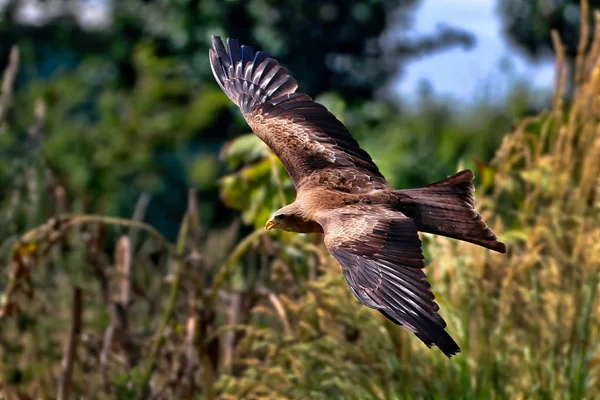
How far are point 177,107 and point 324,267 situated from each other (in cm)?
619

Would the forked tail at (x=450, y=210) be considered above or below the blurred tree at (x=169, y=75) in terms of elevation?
below

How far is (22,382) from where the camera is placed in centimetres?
424

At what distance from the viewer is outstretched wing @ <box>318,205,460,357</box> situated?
2.28 meters

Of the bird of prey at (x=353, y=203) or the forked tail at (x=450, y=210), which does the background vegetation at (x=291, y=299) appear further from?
the forked tail at (x=450, y=210)

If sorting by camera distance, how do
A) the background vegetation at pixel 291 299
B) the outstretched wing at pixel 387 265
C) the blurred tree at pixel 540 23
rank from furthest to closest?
the blurred tree at pixel 540 23, the background vegetation at pixel 291 299, the outstretched wing at pixel 387 265

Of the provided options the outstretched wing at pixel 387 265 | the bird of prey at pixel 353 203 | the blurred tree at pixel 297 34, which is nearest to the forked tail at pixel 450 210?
the bird of prey at pixel 353 203

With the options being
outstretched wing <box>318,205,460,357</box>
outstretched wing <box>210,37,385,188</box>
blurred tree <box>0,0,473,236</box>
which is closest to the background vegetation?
outstretched wing <box>210,37,385,188</box>

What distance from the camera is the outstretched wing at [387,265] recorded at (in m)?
2.28

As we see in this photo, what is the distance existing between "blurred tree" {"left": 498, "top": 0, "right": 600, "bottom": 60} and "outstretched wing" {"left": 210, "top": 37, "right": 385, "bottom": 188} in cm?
778

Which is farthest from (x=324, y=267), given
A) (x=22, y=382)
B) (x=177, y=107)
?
(x=177, y=107)

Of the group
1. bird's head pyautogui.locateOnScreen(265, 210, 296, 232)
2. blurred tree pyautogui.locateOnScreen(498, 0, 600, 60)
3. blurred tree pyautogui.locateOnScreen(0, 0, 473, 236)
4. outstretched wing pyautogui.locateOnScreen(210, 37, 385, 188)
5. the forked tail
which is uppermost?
blurred tree pyautogui.locateOnScreen(498, 0, 600, 60)

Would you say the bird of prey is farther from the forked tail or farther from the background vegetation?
the background vegetation

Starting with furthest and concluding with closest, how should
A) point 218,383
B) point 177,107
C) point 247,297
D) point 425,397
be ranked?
point 177,107 < point 247,297 < point 218,383 < point 425,397

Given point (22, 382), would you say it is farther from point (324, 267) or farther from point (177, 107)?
point (177, 107)
